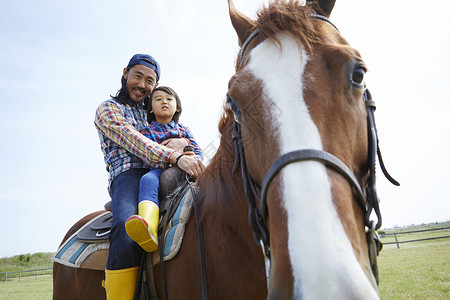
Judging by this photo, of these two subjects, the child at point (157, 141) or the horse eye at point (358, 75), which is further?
the child at point (157, 141)

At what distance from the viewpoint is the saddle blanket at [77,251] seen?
281 centimetres

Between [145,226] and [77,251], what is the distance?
56.7 inches

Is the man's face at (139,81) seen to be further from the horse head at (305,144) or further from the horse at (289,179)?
the horse head at (305,144)

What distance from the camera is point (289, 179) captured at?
3.74 ft

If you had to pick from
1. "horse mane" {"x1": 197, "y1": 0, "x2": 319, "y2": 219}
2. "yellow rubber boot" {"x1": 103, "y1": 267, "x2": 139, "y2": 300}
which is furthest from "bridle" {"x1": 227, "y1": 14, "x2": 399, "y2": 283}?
"yellow rubber boot" {"x1": 103, "y1": 267, "x2": 139, "y2": 300}

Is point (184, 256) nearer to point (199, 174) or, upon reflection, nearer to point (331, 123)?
point (199, 174)

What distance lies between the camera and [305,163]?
3.78 feet

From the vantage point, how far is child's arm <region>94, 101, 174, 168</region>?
8.68ft

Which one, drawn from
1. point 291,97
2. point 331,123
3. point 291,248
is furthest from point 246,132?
point 291,248

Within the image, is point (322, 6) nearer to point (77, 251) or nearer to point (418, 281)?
point (77, 251)

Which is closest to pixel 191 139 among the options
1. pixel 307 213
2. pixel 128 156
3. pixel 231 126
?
pixel 128 156

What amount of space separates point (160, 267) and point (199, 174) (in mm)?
817

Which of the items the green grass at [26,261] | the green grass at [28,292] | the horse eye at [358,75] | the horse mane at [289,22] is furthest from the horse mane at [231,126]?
the green grass at [26,261]

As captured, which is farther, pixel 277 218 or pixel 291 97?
pixel 291 97
